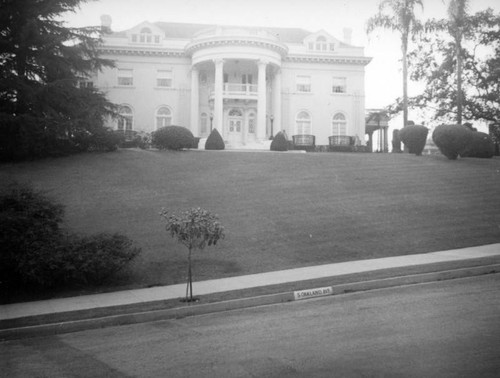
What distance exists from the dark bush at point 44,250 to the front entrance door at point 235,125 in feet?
109

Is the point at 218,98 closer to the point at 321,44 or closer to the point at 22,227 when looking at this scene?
the point at 321,44

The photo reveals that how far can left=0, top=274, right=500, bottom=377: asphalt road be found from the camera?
516cm

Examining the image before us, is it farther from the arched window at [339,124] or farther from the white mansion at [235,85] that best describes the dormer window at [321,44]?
the arched window at [339,124]

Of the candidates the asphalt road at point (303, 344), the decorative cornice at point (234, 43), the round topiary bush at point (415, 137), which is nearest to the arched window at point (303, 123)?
the decorative cornice at point (234, 43)

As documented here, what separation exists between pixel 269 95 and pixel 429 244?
34673 mm

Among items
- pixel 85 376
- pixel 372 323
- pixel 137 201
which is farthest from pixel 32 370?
pixel 137 201

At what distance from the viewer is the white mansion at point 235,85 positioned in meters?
44.5

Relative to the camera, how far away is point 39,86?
26.9m

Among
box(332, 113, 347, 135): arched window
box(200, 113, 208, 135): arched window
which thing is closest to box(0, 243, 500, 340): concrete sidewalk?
box(332, 113, 347, 135): arched window

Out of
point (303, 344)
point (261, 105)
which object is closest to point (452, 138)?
point (261, 105)

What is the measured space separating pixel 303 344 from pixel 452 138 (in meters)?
26.6

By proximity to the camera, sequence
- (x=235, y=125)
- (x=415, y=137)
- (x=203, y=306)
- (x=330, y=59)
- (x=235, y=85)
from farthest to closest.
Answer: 1. (x=330, y=59)
2. (x=235, y=125)
3. (x=235, y=85)
4. (x=415, y=137)
5. (x=203, y=306)

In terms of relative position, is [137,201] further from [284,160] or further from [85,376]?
[85,376]

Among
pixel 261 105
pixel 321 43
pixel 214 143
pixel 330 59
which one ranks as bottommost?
pixel 214 143
